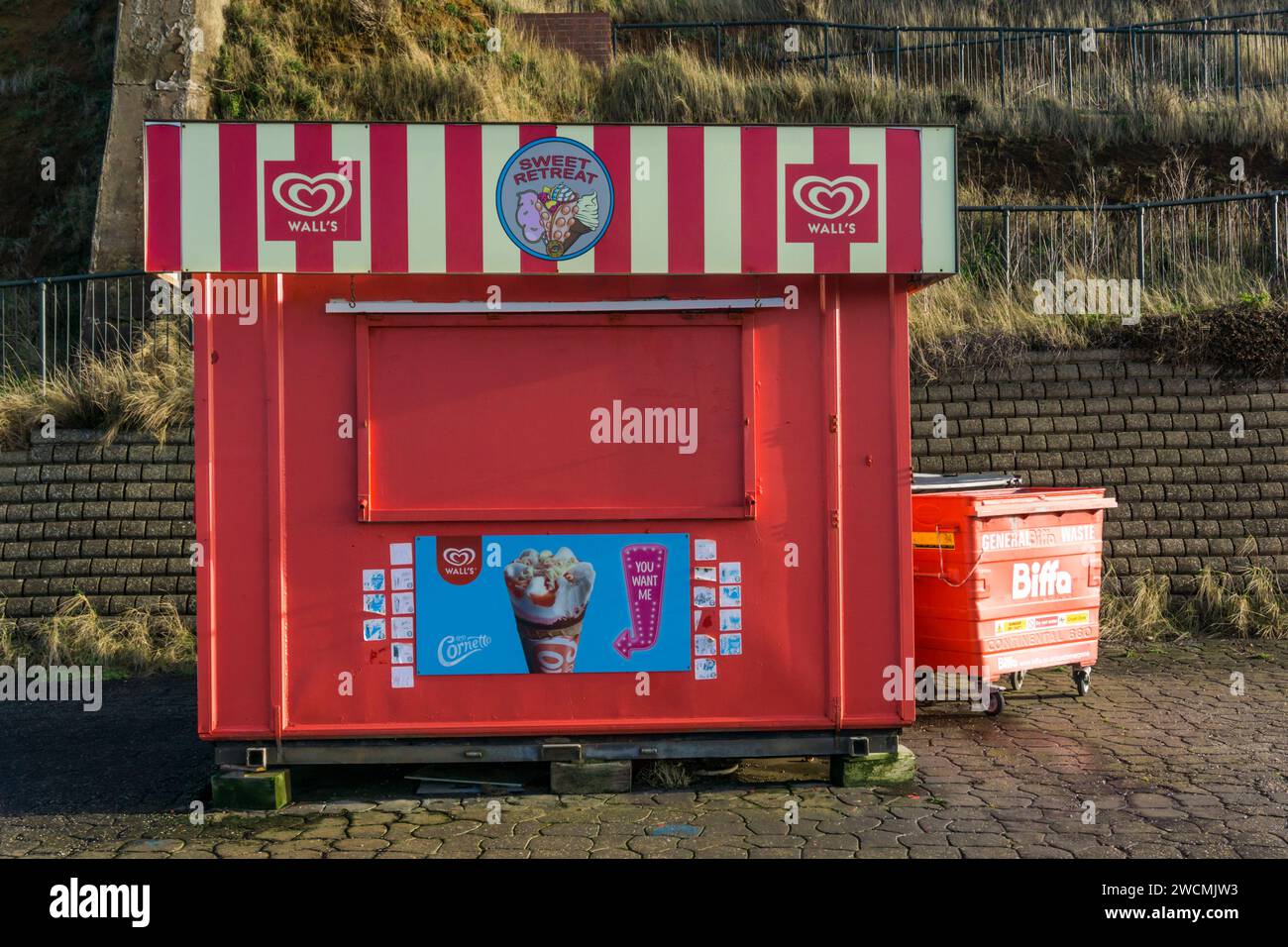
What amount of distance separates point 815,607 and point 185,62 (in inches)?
477

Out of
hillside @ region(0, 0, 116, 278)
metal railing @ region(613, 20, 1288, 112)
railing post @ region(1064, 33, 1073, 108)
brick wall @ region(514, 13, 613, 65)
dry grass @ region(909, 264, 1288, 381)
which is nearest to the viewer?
dry grass @ region(909, 264, 1288, 381)

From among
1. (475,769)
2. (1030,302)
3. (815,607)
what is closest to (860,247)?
(815,607)

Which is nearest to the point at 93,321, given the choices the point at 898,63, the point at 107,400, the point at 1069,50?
the point at 107,400

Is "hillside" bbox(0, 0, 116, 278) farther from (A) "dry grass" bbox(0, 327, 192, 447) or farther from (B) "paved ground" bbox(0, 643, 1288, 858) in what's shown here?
(B) "paved ground" bbox(0, 643, 1288, 858)

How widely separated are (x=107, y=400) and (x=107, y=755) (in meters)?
5.07

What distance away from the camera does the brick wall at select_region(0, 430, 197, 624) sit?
1046cm

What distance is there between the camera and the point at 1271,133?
17.8m

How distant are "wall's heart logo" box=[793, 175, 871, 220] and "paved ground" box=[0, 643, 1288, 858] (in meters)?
3.16

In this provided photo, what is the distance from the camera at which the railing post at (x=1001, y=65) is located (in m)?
19.0

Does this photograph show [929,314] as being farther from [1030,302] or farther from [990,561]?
[990,561]

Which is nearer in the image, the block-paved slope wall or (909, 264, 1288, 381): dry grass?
the block-paved slope wall

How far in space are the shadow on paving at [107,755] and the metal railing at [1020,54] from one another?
14.9m

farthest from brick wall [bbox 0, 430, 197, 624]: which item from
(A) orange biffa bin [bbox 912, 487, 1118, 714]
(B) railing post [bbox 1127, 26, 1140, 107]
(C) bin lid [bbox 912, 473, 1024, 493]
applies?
(B) railing post [bbox 1127, 26, 1140, 107]

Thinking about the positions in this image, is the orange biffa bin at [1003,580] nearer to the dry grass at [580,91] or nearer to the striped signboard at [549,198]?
the striped signboard at [549,198]
